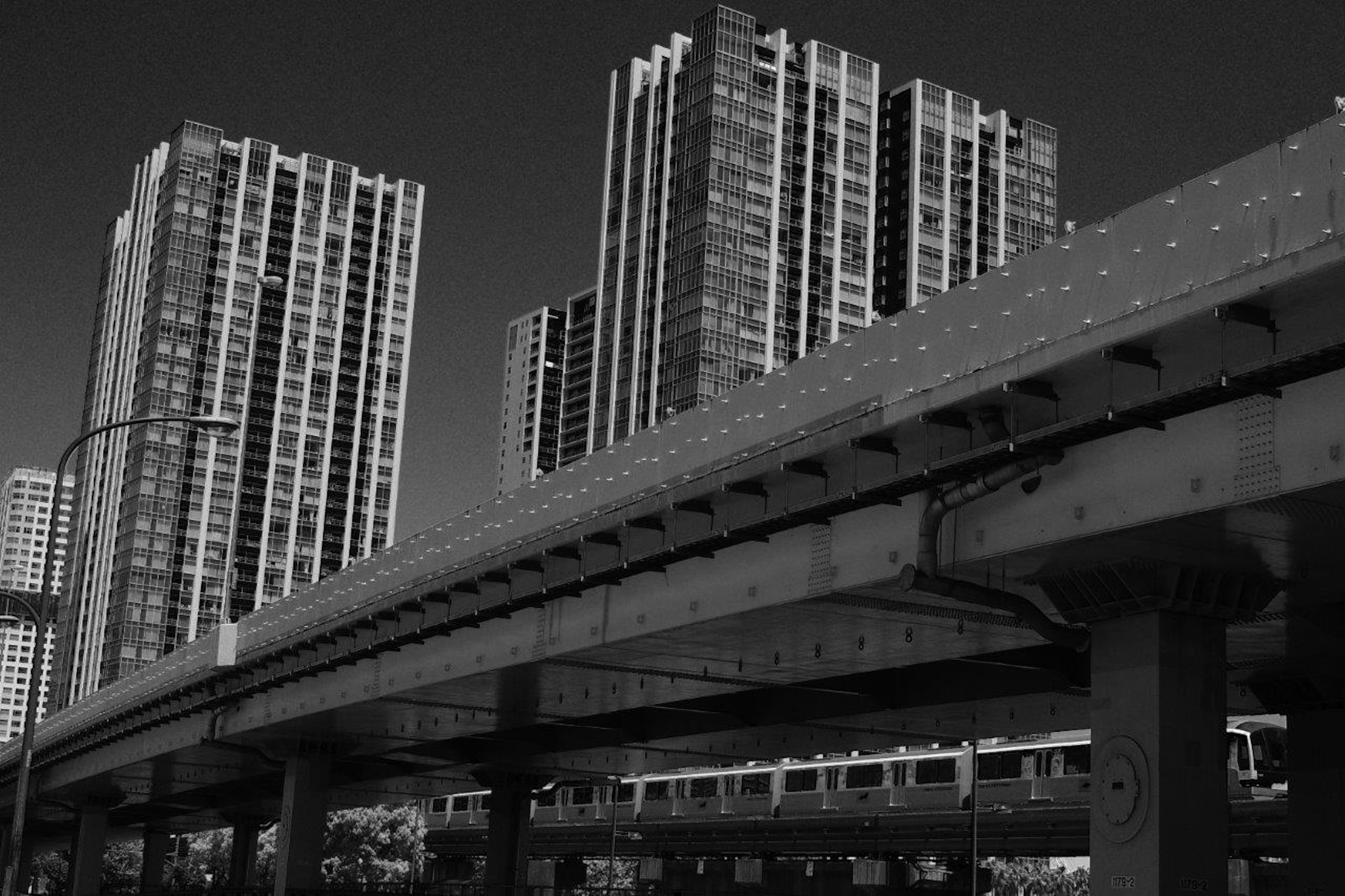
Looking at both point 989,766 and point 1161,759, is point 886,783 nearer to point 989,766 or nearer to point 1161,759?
point 989,766

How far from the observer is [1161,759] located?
71.1 feet

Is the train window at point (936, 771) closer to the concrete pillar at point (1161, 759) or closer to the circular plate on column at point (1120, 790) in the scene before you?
the concrete pillar at point (1161, 759)

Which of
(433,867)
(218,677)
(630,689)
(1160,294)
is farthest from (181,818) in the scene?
(1160,294)

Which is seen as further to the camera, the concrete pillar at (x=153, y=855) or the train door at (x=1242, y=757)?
the concrete pillar at (x=153, y=855)

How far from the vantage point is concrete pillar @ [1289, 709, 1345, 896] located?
97.2 ft

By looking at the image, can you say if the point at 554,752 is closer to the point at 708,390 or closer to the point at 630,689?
the point at 630,689

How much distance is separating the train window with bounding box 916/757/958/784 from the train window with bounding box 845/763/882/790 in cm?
242

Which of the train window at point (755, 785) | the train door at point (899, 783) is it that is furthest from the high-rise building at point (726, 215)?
the train door at point (899, 783)

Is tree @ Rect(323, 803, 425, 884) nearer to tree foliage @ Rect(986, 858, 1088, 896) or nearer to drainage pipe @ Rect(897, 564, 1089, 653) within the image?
tree foliage @ Rect(986, 858, 1088, 896)

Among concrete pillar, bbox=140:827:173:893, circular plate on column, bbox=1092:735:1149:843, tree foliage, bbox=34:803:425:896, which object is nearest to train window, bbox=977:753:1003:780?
circular plate on column, bbox=1092:735:1149:843

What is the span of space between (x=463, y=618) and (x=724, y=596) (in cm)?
1018

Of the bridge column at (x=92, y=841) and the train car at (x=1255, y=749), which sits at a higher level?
the train car at (x=1255, y=749)

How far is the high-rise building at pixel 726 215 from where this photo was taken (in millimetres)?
157375

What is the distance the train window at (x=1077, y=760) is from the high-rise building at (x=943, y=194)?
379 ft
